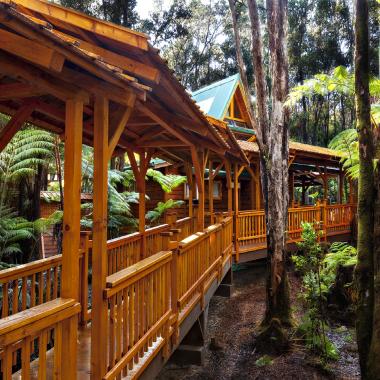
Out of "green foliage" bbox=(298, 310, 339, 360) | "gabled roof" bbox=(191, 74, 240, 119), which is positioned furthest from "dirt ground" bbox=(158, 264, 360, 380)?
"gabled roof" bbox=(191, 74, 240, 119)

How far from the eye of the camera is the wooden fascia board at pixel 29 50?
2.01 meters

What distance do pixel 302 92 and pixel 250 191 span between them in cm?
1188

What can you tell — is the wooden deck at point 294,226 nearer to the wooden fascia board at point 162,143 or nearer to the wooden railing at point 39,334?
the wooden fascia board at point 162,143

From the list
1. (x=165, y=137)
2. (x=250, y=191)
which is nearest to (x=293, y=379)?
(x=165, y=137)

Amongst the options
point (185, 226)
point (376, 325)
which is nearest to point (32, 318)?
point (376, 325)

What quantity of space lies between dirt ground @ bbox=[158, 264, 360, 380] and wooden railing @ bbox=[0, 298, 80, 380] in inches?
220

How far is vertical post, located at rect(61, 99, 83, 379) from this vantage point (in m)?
2.41

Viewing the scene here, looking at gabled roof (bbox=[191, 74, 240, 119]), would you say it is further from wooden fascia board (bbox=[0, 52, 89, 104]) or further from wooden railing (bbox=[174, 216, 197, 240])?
wooden fascia board (bbox=[0, 52, 89, 104])

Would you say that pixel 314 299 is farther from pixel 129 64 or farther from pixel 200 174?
pixel 129 64

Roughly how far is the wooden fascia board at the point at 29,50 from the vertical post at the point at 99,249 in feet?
2.53

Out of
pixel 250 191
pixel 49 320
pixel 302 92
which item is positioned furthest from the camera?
pixel 250 191

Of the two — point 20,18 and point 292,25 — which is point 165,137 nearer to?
point 20,18

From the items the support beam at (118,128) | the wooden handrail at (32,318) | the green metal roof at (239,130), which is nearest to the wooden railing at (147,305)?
the wooden handrail at (32,318)

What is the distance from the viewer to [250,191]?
695 inches
